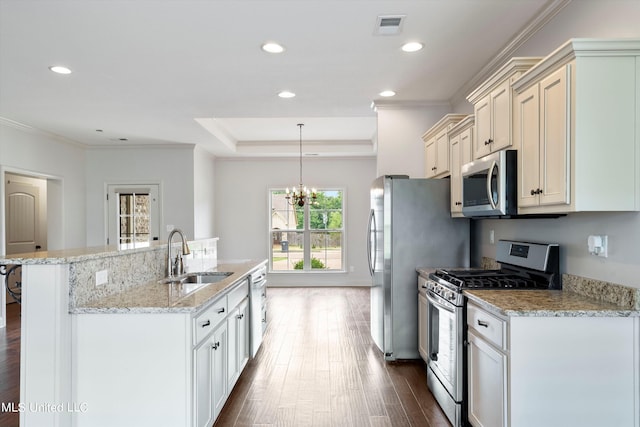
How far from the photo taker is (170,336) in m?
2.08

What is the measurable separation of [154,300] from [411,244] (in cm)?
231

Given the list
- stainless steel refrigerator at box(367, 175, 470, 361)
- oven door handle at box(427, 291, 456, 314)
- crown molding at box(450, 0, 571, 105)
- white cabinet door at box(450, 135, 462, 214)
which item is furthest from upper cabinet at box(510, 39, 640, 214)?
stainless steel refrigerator at box(367, 175, 470, 361)

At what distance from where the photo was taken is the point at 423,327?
11.4 ft

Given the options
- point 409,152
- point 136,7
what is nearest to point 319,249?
point 409,152

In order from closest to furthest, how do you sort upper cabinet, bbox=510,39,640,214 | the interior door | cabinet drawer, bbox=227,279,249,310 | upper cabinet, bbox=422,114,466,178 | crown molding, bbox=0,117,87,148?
upper cabinet, bbox=510,39,640,214 → cabinet drawer, bbox=227,279,249,310 → upper cabinet, bbox=422,114,466,178 → crown molding, bbox=0,117,87,148 → the interior door

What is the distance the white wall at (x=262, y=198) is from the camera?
8.23m

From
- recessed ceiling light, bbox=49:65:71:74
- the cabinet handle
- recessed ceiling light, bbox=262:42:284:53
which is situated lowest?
the cabinet handle

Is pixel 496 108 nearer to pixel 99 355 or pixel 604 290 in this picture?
pixel 604 290

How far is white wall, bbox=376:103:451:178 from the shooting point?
4508mm

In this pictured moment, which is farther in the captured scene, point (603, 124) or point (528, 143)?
point (528, 143)

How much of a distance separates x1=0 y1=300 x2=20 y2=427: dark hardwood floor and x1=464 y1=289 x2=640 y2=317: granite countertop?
10.1 feet

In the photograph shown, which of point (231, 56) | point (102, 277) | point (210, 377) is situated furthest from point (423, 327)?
point (231, 56)

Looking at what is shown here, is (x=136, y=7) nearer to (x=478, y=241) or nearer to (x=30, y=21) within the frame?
(x=30, y=21)

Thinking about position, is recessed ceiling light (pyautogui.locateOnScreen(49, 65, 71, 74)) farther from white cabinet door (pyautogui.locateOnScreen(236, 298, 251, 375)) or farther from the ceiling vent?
the ceiling vent
